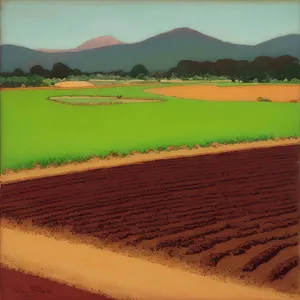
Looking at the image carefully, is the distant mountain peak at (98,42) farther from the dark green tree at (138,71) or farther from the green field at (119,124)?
the green field at (119,124)

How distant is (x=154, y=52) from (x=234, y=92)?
0.75 m

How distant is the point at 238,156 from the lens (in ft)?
16.5

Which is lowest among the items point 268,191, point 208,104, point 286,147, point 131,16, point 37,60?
point 268,191

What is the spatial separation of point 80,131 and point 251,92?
1.41 metres

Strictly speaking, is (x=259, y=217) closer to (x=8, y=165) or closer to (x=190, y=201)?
(x=190, y=201)

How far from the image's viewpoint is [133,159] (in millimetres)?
4973

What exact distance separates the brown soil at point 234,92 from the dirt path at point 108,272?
1.45 m

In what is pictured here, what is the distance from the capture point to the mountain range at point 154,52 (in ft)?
13.7

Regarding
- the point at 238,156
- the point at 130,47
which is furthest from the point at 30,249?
the point at 238,156

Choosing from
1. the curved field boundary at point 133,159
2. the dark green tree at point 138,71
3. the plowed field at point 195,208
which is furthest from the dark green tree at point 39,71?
the plowed field at point 195,208

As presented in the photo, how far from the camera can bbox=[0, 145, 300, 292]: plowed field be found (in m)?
3.96

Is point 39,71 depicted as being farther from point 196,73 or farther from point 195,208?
point 195,208

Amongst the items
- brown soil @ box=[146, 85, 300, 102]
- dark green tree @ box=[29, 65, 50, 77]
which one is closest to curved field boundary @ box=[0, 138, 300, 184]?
brown soil @ box=[146, 85, 300, 102]

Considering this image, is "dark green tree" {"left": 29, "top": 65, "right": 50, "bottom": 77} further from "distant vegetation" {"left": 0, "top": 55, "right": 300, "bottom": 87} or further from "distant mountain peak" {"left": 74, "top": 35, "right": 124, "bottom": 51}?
"distant mountain peak" {"left": 74, "top": 35, "right": 124, "bottom": 51}
